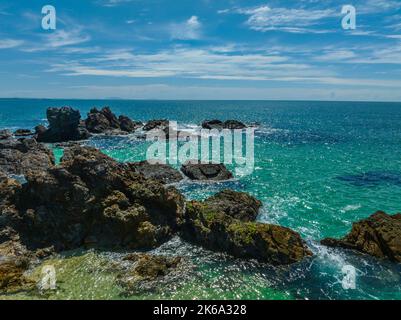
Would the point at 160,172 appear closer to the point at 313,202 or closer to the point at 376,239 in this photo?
the point at 313,202

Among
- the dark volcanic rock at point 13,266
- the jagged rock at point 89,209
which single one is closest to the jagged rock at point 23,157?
the jagged rock at point 89,209

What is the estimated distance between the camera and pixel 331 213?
122ft

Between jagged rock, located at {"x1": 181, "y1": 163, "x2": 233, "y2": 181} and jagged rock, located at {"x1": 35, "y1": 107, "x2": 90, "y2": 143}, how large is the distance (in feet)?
164

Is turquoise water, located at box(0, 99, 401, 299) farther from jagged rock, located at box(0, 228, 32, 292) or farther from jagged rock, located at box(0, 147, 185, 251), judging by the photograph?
jagged rock, located at box(0, 228, 32, 292)

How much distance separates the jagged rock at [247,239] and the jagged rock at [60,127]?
7050 centimetres

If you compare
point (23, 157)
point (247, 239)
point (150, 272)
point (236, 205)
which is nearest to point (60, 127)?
point (23, 157)

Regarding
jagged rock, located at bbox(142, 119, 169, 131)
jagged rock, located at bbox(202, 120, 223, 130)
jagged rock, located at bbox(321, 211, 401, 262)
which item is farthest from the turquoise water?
jagged rock, located at bbox(202, 120, 223, 130)

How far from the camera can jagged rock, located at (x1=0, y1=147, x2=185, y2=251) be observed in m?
28.5

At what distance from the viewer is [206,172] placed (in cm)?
5231

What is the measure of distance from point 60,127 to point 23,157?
31.1 metres

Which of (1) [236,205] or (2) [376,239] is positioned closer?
(2) [376,239]
